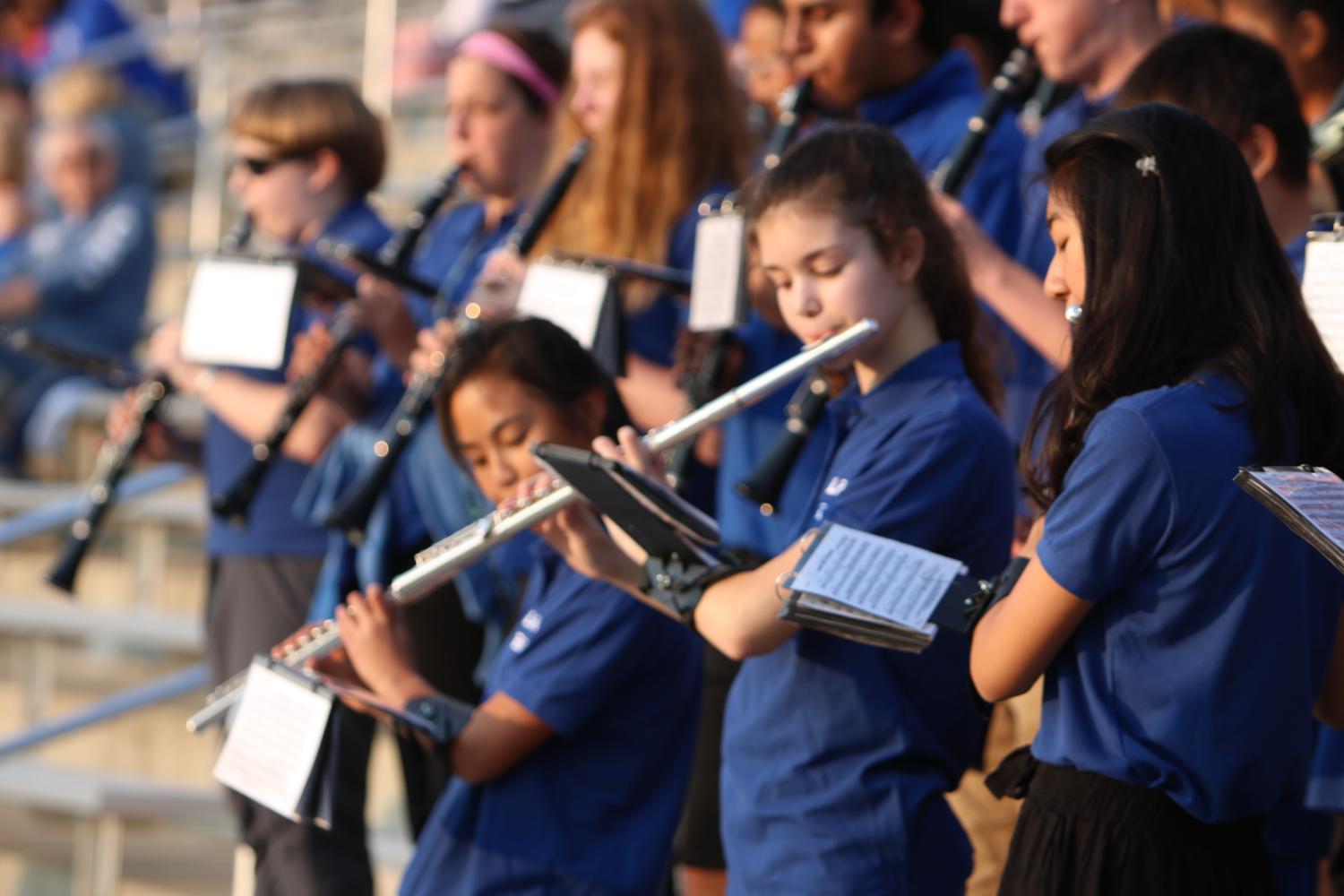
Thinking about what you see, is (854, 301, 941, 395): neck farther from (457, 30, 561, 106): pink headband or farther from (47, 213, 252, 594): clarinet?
(47, 213, 252, 594): clarinet

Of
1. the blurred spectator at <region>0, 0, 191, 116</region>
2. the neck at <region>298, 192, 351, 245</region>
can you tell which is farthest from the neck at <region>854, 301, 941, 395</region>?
the blurred spectator at <region>0, 0, 191, 116</region>

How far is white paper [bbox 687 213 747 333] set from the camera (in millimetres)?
2836

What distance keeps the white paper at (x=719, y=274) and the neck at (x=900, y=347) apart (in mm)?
545

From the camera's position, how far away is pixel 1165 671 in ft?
5.79

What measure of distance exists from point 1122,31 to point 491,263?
113 centimetres

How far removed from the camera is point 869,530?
209 centimetres

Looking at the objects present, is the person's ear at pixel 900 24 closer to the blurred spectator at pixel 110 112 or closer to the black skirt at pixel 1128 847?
the black skirt at pixel 1128 847

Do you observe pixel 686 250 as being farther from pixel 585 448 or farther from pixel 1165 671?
pixel 1165 671

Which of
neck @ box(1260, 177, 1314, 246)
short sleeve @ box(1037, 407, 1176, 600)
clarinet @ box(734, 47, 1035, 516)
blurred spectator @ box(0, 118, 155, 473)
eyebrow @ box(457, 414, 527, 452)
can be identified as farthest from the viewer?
blurred spectator @ box(0, 118, 155, 473)

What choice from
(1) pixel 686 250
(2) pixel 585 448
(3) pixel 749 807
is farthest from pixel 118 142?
(3) pixel 749 807

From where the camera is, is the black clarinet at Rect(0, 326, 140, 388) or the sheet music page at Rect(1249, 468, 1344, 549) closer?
the sheet music page at Rect(1249, 468, 1344, 549)

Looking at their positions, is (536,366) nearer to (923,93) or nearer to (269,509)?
(923,93)

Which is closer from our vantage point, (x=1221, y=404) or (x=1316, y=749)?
(x=1221, y=404)

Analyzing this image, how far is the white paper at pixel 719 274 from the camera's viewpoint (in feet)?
9.30
